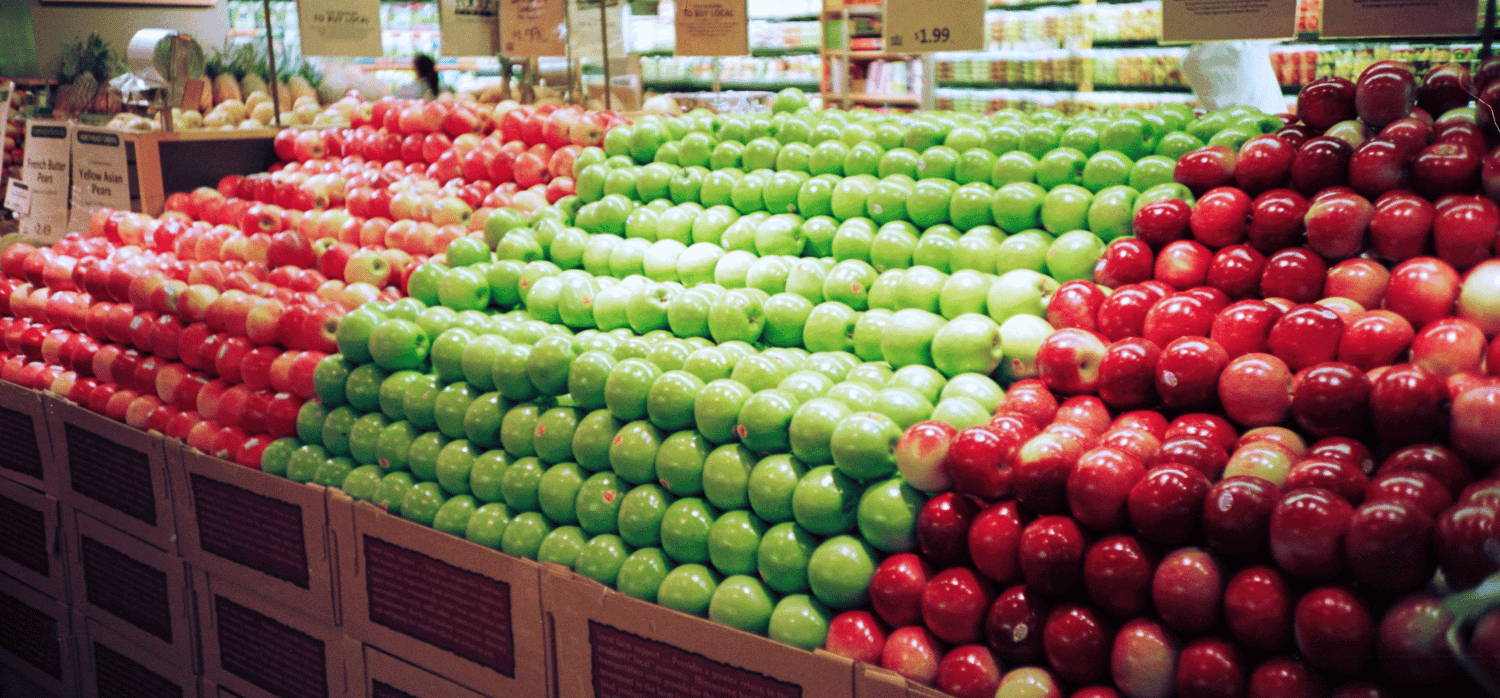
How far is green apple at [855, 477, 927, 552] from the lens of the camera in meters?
1.70

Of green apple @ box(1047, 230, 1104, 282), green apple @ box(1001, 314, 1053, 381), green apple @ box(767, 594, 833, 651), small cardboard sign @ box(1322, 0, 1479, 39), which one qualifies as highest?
small cardboard sign @ box(1322, 0, 1479, 39)

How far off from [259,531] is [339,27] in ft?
7.22

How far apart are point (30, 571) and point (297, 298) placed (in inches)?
60.7

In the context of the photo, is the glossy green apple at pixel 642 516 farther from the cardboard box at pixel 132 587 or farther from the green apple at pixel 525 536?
the cardboard box at pixel 132 587

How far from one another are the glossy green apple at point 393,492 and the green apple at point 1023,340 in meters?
1.37

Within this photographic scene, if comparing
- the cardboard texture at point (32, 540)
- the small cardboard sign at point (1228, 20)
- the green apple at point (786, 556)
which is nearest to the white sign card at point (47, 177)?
the cardboard texture at point (32, 540)

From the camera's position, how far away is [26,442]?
3.30m

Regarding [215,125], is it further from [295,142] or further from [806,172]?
[806,172]

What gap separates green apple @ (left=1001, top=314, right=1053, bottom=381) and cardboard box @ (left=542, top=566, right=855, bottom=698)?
0.66 m

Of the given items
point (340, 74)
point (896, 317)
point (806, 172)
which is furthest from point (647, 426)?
point (340, 74)

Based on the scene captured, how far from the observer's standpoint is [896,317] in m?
2.05

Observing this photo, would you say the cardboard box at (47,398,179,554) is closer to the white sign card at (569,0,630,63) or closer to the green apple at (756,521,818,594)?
the green apple at (756,521,818,594)

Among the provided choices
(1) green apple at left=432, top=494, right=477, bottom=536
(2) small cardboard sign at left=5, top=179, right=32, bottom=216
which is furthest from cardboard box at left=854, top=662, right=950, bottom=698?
(2) small cardboard sign at left=5, top=179, right=32, bottom=216

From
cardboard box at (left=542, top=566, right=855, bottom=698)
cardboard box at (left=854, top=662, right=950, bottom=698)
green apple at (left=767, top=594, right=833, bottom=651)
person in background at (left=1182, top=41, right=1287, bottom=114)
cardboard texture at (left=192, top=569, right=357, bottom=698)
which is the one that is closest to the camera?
cardboard box at (left=854, top=662, right=950, bottom=698)
